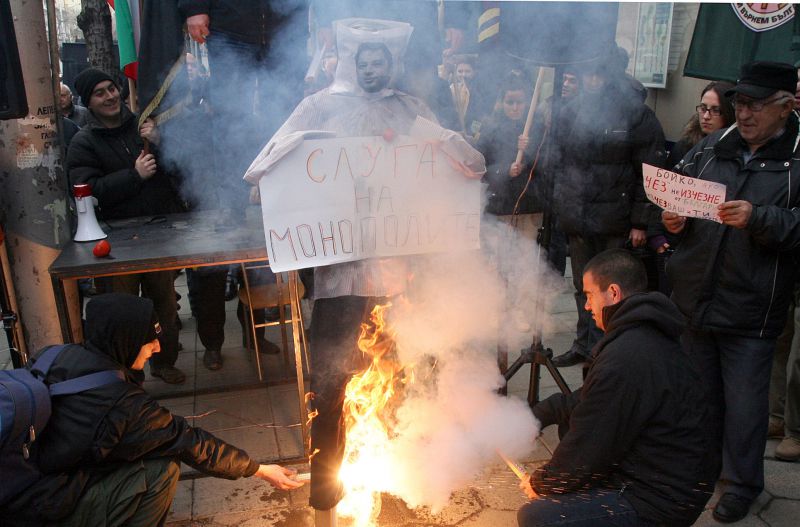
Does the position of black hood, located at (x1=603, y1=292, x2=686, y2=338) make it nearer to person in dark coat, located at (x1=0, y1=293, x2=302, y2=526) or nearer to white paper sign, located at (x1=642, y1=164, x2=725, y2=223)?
white paper sign, located at (x1=642, y1=164, x2=725, y2=223)

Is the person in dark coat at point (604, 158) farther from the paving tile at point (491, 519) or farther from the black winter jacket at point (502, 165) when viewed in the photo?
the paving tile at point (491, 519)

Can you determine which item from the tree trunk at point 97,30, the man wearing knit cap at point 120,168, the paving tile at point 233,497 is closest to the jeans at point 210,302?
the man wearing knit cap at point 120,168

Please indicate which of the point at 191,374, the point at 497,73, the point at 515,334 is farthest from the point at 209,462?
the point at 497,73

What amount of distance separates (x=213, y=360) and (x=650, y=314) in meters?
3.49

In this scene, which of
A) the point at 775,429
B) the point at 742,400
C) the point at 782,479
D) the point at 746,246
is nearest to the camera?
the point at 746,246

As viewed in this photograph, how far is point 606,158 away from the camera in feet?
14.1

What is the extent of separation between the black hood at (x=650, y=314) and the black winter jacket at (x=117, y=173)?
3.14 metres

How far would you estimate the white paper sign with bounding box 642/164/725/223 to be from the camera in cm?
285

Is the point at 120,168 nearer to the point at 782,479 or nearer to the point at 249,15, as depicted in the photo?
the point at 249,15

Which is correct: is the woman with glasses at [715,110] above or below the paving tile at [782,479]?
above

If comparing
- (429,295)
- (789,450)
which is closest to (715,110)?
(789,450)

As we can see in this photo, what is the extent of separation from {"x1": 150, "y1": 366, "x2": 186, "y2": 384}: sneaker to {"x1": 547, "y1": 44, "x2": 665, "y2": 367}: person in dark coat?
292 cm

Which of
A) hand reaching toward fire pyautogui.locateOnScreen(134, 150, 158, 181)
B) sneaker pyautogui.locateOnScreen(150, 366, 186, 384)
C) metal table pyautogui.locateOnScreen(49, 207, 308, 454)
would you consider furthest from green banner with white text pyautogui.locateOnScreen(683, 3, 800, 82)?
sneaker pyautogui.locateOnScreen(150, 366, 186, 384)

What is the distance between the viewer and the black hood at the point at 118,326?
2438 mm
